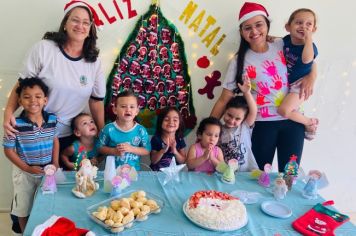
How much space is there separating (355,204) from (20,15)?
282 cm

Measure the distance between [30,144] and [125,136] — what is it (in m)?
0.52

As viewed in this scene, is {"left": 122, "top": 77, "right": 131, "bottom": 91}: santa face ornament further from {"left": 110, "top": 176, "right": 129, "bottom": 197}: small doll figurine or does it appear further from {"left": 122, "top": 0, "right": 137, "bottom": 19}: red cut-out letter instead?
{"left": 110, "top": 176, "right": 129, "bottom": 197}: small doll figurine

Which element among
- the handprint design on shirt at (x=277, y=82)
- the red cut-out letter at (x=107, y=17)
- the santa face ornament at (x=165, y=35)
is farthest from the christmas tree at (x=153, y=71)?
the handprint design on shirt at (x=277, y=82)

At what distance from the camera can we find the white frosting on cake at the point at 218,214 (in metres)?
1.35

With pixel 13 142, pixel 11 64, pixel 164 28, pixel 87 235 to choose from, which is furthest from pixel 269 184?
pixel 11 64

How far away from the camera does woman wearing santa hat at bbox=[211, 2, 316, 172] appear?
2088mm

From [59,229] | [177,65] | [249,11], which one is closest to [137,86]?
[177,65]

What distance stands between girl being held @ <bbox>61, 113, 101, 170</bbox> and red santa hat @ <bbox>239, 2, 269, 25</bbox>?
111 centimetres

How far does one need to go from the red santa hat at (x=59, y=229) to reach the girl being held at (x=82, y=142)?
2.53 feet

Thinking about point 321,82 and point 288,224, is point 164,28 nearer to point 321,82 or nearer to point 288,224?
point 321,82

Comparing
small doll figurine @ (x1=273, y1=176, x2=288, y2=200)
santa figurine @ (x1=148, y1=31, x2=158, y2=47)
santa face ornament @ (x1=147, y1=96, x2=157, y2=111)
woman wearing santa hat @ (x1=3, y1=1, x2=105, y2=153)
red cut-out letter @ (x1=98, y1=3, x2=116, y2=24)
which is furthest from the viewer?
santa face ornament @ (x1=147, y1=96, x2=157, y2=111)

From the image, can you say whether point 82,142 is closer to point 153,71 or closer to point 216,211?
point 153,71

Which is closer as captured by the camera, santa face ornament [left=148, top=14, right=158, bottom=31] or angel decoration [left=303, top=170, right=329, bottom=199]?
angel decoration [left=303, top=170, right=329, bottom=199]

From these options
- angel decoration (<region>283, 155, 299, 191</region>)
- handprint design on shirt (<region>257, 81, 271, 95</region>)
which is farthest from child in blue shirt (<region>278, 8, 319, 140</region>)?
angel decoration (<region>283, 155, 299, 191</region>)
